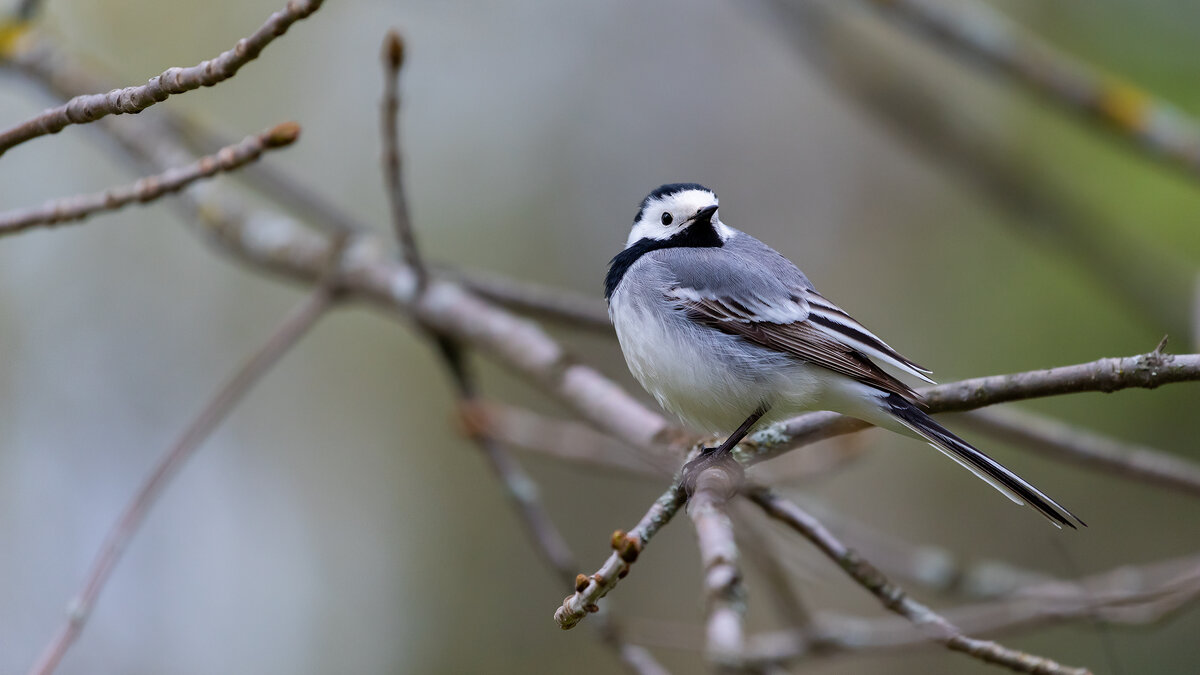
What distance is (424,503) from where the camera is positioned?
723 centimetres

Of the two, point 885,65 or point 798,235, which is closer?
point 885,65

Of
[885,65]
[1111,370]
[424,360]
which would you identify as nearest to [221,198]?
[424,360]

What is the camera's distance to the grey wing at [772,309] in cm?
273

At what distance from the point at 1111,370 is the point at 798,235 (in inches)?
190

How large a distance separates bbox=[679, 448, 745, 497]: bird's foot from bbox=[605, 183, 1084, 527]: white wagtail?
35 mm

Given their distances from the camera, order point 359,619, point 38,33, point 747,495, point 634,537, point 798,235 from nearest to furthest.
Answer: point 634,537, point 747,495, point 38,33, point 798,235, point 359,619

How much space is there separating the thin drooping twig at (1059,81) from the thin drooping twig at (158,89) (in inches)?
128

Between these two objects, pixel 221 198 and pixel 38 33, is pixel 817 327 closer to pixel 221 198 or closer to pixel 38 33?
pixel 221 198

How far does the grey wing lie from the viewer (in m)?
2.73

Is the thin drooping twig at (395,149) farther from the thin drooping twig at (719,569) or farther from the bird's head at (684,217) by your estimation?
the thin drooping twig at (719,569)

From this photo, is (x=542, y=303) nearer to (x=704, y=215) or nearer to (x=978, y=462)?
(x=704, y=215)

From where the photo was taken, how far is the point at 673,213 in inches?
131

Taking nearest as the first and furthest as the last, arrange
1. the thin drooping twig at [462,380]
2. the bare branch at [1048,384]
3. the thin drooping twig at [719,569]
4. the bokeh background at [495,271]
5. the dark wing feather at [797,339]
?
the thin drooping twig at [719,569] < the bare branch at [1048,384] < the dark wing feather at [797,339] < the thin drooping twig at [462,380] < the bokeh background at [495,271]

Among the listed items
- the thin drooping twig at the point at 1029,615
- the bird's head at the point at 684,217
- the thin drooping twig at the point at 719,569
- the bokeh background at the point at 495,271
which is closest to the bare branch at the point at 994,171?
the bokeh background at the point at 495,271
